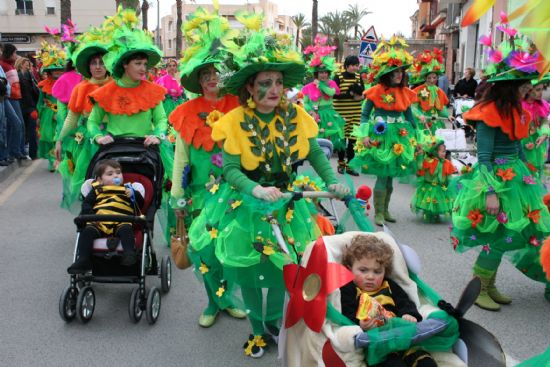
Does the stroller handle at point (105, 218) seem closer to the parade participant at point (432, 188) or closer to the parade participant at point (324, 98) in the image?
the parade participant at point (432, 188)

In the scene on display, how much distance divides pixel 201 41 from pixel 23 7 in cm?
5518

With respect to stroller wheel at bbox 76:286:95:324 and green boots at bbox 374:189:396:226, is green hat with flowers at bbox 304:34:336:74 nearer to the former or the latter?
green boots at bbox 374:189:396:226

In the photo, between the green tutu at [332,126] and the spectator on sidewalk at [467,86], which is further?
the spectator on sidewalk at [467,86]

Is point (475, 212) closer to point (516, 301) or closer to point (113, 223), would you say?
point (516, 301)

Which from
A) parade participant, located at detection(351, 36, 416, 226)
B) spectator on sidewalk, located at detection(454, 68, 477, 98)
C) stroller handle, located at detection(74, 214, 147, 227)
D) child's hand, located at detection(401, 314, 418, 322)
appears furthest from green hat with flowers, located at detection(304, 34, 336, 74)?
child's hand, located at detection(401, 314, 418, 322)

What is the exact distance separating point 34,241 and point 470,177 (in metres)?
4.91

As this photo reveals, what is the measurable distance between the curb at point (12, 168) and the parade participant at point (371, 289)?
30.7 ft

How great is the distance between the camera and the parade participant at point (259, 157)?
3666mm

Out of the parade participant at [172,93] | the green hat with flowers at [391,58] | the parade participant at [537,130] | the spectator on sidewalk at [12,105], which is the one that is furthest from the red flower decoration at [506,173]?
the parade participant at [172,93]

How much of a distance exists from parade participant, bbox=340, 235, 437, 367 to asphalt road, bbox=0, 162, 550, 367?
1246 mm

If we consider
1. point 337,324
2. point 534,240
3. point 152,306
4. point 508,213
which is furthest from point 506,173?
point 152,306

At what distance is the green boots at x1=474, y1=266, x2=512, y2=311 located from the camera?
16.5 ft

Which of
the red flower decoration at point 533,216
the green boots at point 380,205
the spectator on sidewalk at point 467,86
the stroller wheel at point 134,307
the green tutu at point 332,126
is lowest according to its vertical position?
the stroller wheel at point 134,307

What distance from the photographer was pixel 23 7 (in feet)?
175
